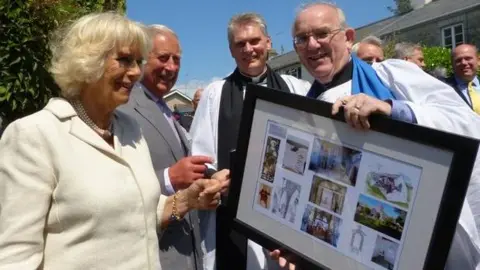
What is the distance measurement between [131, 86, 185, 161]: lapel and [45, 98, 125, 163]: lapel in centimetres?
87

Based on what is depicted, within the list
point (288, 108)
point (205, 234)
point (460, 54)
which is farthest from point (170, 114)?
point (460, 54)

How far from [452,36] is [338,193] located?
32091mm

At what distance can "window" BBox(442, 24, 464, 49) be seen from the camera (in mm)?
30134

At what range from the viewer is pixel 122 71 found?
2268 millimetres

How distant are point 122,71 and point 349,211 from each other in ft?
3.84

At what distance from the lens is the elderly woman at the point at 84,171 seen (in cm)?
196

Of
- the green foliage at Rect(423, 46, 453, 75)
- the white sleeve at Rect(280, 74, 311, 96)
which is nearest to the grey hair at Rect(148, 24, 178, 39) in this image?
the white sleeve at Rect(280, 74, 311, 96)

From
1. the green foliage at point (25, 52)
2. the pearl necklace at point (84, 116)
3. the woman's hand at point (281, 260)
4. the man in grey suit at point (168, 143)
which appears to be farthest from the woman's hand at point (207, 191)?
the green foliage at point (25, 52)

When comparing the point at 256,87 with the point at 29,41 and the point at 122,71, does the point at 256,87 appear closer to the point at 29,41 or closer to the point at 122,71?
the point at 122,71

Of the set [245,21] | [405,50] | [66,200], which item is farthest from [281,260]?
[405,50]

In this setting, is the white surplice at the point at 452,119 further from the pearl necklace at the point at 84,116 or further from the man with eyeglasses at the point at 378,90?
the pearl necklace at the point at 84,116

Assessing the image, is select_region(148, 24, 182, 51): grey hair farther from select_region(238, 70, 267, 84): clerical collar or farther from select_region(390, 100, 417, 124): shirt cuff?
select_region(390, 100, 417, 124): shirt cuff

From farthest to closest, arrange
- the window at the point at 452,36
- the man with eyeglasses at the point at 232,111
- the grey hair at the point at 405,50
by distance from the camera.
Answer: the window at the point at 452,36
the grey hair at the point at 405,50
the man with eyeglasses at the point at 232,111

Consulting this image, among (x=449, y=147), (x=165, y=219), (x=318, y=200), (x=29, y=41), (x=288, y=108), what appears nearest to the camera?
(x=449, y=147)
